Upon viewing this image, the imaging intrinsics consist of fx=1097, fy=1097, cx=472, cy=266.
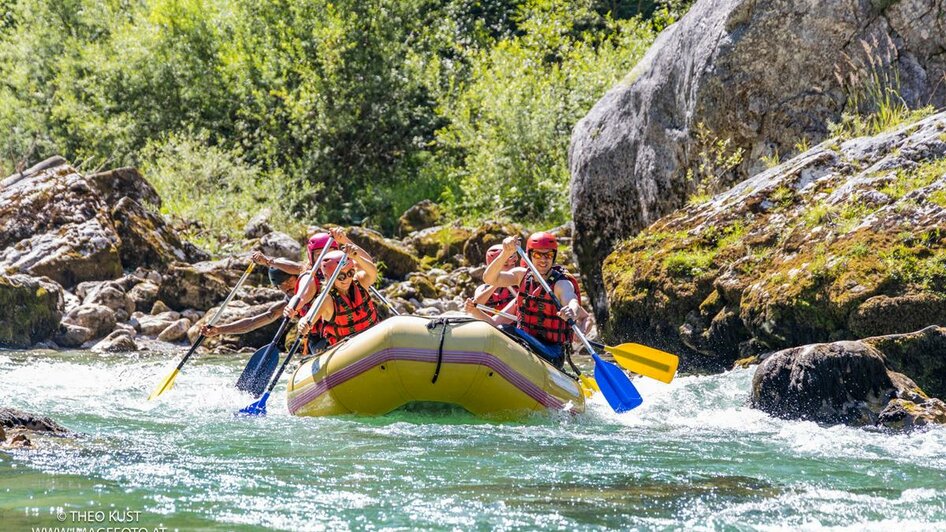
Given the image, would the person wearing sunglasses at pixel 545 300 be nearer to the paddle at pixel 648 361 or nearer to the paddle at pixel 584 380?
the paddle at pixel 584 380

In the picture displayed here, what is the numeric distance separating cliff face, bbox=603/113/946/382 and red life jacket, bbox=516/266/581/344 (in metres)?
1.55

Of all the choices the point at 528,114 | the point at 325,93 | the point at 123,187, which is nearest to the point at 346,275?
the point at 123,187

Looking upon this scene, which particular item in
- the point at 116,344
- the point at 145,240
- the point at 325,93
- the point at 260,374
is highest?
the point at 325,93

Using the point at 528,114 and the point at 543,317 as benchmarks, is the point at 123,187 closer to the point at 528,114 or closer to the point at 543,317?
the point at 528,114

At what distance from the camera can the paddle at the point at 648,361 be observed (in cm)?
763

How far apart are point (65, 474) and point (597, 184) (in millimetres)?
8422

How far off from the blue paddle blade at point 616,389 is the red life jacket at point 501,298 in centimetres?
173

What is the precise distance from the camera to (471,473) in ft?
16.8

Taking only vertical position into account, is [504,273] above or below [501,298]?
above

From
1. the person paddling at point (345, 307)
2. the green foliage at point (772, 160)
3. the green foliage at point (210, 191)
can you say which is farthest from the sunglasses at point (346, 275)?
the green foliage at point (210, 191)

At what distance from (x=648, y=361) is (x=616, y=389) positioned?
384 millimetres

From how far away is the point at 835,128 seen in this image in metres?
9.69

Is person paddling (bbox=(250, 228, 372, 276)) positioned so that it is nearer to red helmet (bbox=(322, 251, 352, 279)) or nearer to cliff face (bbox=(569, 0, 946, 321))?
red helmet (bbox=(322, 251, 352, 279))

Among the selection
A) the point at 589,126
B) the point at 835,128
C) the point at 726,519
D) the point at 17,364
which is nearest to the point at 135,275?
the point at 17,364
